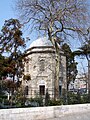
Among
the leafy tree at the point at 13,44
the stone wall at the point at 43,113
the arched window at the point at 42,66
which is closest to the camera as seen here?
the stone wall at the point at 43,113

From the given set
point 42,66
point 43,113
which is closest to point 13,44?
point 43,113

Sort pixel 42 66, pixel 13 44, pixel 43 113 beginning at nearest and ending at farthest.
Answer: pixel 43 113, pixel 13 44, pixel 42 66

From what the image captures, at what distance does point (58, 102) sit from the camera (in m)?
23.2

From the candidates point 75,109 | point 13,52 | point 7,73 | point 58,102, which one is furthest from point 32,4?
point 75,109

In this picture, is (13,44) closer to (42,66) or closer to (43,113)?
(43,113)

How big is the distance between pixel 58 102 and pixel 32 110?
8.29m

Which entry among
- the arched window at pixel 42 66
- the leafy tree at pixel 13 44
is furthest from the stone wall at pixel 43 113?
the arched window at pixel 42 66

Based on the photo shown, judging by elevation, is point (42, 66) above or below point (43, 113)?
above

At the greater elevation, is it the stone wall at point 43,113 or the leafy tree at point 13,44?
the leafy tree at point 13,44

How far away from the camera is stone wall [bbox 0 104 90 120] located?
14.0m

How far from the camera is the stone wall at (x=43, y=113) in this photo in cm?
1402

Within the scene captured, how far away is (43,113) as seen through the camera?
16.0 metres

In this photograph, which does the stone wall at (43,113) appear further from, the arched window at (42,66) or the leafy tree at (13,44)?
the arched window at (42,66)

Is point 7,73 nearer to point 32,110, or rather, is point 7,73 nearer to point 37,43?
point 32,110
